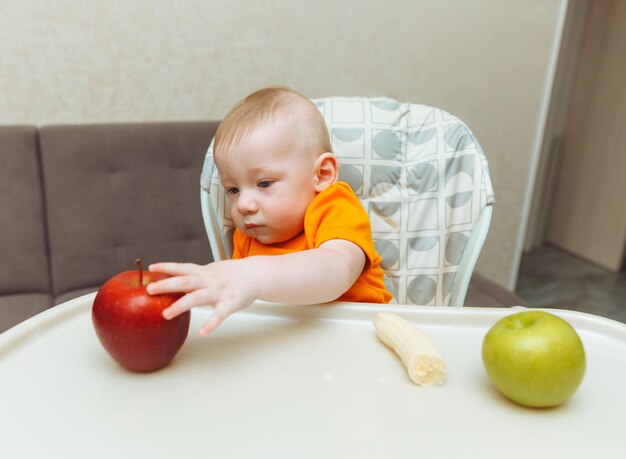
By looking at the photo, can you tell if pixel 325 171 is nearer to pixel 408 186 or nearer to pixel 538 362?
pixel 408 186

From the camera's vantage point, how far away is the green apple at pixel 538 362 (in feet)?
2.00

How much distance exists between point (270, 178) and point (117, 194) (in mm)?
1144

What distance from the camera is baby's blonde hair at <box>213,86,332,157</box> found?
0.99 m

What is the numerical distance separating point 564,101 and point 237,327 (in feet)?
11.1

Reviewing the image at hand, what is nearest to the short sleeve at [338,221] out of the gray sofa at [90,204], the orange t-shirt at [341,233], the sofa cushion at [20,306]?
the orange t-shirt at [341,233]

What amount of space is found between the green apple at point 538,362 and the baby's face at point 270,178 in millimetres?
481

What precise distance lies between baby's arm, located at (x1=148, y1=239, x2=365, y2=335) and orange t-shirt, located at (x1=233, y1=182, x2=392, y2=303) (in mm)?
22

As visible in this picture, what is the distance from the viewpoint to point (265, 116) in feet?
3.27

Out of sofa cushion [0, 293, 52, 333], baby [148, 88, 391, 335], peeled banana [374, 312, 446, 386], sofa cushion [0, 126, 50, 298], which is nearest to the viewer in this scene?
peeled banana [374, 312, 446, 386]

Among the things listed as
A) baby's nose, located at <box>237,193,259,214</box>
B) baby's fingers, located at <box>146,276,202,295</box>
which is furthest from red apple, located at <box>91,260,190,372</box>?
baby's nose, located at <box>237,193,259,214</box>

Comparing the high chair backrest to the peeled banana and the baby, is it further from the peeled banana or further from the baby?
the peeled banana

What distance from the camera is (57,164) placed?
187 cm

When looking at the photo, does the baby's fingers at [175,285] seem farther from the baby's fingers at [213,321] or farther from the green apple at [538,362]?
the green apple at [538,362]

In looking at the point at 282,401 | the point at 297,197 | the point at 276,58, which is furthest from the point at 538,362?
the point at 276,58
